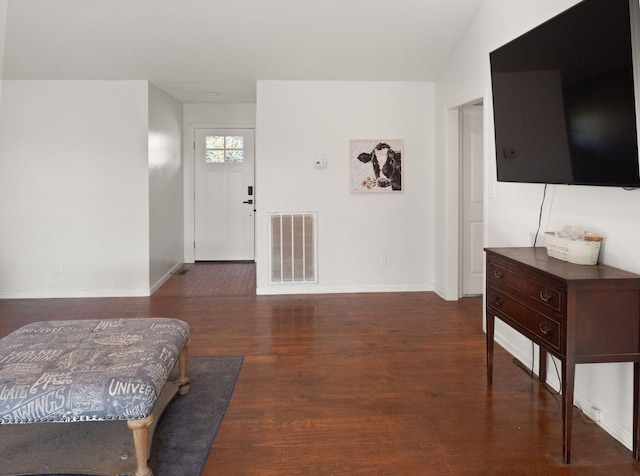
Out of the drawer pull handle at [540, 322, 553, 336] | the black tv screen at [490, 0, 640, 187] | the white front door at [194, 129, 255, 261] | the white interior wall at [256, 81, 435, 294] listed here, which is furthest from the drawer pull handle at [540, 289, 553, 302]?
the white front door at [194, 129, 255, 261]

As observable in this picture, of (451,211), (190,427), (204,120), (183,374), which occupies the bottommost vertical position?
(190,427)

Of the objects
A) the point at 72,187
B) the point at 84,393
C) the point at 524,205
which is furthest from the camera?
the point at 72,187

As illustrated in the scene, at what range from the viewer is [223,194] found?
7289mm

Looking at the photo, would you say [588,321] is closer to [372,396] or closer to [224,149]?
[372,396]

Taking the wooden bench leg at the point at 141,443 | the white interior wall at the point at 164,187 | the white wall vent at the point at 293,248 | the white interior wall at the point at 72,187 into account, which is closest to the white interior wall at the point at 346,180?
the white wall vent at the point at 293,248

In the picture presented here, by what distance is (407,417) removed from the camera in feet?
8.21

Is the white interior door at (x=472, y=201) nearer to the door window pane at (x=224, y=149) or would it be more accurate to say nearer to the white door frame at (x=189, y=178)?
the white door frame at (x=189, y=178)

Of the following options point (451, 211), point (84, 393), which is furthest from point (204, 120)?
point (84, 393)

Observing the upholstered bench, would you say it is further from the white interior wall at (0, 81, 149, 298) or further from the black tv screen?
the white interior wall at (0, 81, 149, 298)

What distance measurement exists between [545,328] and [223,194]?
580cm

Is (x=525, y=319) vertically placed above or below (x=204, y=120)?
below

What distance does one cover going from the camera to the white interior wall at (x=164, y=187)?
534 cm

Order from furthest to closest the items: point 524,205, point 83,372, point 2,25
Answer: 1. point 2,25
2. point 524,205
3. point 83,372

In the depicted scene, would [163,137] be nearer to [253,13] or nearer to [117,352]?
[253,13]
